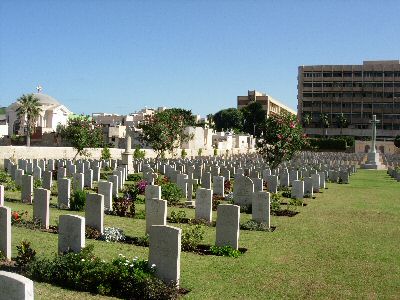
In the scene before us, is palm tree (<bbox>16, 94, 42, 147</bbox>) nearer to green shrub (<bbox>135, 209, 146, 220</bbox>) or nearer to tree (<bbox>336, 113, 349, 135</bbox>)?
green shrub (<bbox>135, 209, 146, 220</bbox>)

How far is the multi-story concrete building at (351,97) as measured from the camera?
119 meters

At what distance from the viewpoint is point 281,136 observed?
25594 mm

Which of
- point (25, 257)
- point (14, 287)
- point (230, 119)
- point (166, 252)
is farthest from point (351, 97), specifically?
point (14, 287)

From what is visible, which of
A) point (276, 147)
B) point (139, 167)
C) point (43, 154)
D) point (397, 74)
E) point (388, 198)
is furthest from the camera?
point (397, 74)

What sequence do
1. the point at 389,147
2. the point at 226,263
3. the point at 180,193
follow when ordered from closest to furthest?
the point at 226,263 → the point at 180,193 → the point at 389,147

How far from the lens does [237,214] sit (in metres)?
10.9

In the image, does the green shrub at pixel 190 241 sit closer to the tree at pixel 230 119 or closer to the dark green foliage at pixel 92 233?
the dark green foliage at pixel 92 233

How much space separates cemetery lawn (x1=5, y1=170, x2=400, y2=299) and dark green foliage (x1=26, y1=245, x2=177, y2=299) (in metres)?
0.26

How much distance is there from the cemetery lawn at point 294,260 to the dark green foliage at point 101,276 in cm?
26

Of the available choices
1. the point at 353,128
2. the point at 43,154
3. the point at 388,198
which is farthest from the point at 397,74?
the point at 388,198

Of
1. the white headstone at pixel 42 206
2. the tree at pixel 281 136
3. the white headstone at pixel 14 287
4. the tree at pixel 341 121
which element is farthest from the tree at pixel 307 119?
the white headstone at pixel 14 287

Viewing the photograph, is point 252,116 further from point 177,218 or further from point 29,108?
point 177,218

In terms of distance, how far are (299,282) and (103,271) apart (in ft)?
10.8

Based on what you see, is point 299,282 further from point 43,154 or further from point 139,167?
point 43,154
